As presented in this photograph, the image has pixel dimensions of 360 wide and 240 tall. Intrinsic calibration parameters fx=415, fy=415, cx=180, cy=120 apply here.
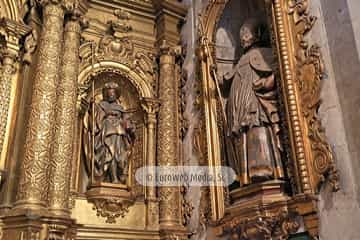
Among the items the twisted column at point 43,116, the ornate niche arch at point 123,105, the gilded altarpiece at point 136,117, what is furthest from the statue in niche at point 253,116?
the twisted column at point 43,116

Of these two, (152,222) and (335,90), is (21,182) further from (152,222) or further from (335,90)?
(335,90)

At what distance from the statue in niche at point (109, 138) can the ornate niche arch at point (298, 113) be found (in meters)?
1.29

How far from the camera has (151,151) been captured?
17.8 feet

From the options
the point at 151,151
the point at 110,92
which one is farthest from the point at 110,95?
the point at 151,151

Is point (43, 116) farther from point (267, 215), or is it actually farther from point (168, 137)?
point (267, 215)

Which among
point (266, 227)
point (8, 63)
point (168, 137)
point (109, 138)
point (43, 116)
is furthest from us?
point (168, 137)

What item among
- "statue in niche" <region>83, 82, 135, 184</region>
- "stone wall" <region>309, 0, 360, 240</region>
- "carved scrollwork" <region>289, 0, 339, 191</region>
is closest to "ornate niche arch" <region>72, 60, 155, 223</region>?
"statue in niche" <region>83, 82, 135, 184</region>

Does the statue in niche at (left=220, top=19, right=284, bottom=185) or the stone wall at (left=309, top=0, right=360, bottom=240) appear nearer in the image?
the stone wall at (left=309, top=0, right=360, bottom=240)

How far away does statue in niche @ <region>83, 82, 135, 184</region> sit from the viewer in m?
5.11

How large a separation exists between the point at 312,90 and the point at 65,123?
8.82 feet

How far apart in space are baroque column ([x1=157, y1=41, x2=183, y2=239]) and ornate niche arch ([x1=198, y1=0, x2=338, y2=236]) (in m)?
0.67

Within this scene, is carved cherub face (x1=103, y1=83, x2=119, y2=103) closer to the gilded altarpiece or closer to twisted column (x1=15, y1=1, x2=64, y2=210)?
the gilded altarpiece

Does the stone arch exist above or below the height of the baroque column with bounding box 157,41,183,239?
above

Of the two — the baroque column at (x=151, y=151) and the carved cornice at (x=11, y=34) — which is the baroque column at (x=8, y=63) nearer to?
the carved cornice at (x=11, y=34)
